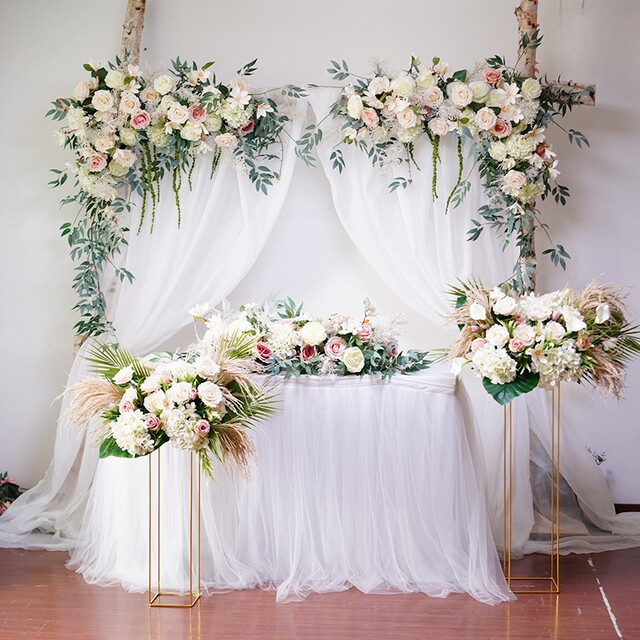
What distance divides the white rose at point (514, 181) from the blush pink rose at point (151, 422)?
2246mm

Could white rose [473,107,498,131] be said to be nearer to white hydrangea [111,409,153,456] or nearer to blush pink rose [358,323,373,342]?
blush pink rose [358,323,373,342]

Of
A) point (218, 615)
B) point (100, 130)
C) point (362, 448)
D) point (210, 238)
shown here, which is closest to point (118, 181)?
point (100, 130)

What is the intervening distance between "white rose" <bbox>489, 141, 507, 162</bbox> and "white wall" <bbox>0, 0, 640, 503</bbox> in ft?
2.21

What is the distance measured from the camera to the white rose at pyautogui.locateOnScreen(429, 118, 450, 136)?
4.46 m

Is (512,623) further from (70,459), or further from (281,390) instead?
(70,459)

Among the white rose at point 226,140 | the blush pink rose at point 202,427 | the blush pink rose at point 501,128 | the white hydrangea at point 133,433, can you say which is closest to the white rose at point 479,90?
the blush pink rose at point 501,128

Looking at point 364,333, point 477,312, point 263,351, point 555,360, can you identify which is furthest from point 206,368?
point 555,360

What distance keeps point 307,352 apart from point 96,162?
1.59m

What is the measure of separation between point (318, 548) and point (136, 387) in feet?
3.80

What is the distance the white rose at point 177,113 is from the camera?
14.6 feet

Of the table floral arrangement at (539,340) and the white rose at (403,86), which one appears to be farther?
the white rose at (403,86)

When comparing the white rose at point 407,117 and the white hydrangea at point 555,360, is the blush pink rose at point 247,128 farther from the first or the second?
the white hydrangea at point 555,360

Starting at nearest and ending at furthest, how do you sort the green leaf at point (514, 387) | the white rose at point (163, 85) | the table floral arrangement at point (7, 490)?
the green leaf at point (514, 387), the white rose at point (163, 85), the table floral arrangement at point (7, 490)

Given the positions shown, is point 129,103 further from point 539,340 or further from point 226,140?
point 539,340
